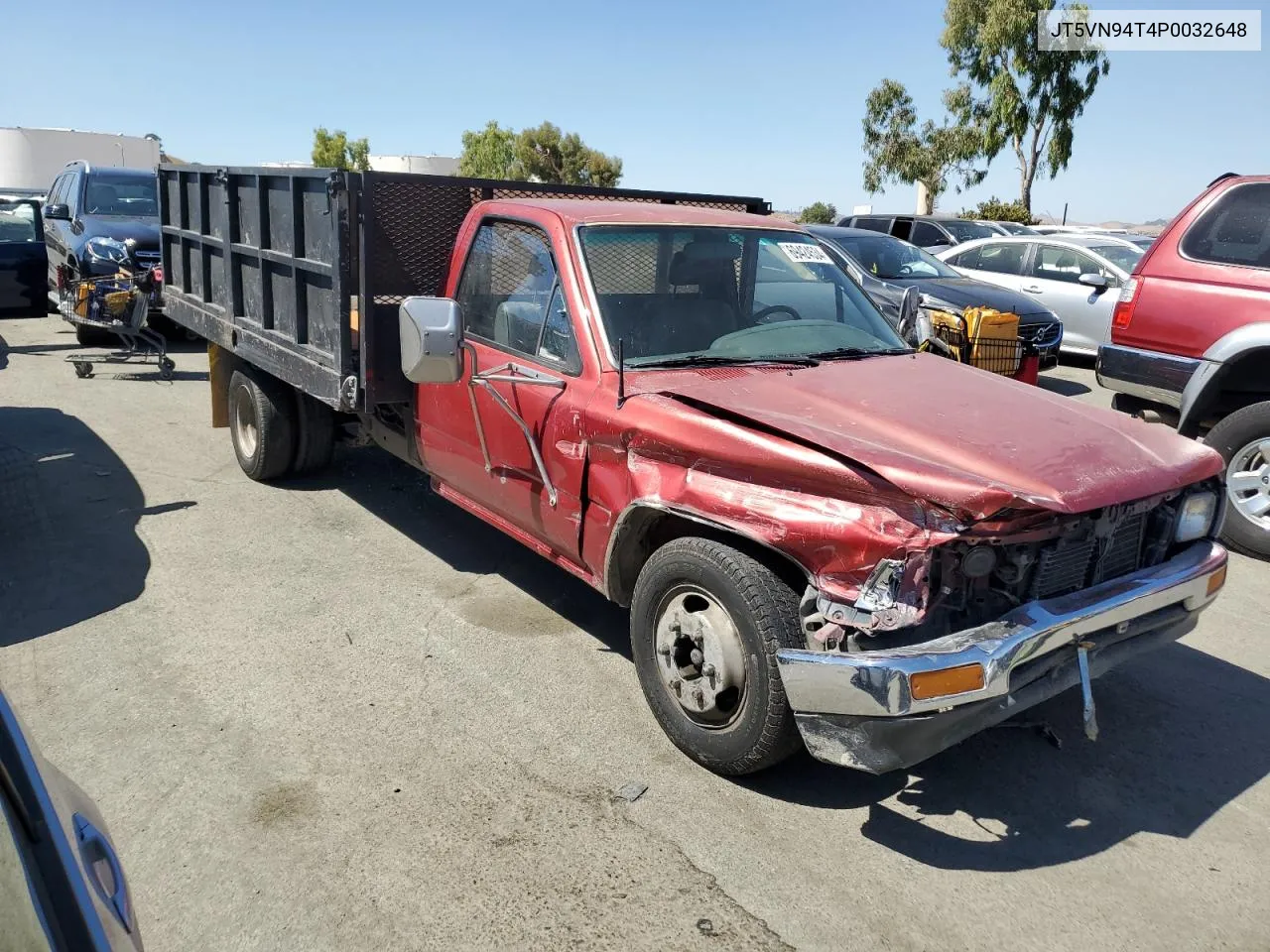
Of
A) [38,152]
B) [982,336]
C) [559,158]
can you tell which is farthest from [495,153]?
[982,336]

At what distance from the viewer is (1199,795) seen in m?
3.52

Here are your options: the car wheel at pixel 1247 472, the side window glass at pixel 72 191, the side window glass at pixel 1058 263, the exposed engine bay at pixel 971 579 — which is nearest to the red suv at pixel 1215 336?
the car wheel at pixel 1247 472

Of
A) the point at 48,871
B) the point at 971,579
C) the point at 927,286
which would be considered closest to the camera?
the point at 48,871

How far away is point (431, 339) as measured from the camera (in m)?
3.86

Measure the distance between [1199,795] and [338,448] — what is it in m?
6.16

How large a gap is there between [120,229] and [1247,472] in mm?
11826

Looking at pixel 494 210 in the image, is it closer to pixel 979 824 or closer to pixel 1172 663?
pixel 979 824

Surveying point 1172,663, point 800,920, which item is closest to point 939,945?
point 800,920

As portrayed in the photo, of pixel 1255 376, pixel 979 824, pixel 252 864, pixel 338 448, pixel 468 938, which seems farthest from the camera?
pixel 338 448

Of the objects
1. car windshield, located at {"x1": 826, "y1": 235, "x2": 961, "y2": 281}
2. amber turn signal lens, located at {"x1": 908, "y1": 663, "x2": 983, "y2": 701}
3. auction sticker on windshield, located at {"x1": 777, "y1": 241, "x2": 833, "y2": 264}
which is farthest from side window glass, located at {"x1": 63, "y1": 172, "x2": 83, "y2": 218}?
amber turn signal lens, located at {"x1": 908, "y1": 663, "x2": 983, "y2": 701}

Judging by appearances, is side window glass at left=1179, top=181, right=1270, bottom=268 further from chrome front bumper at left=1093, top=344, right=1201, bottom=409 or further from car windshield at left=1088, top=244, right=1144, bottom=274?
car windshield at left=1088, top=244, right=1144, bottom=274

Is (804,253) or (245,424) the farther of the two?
(245,424)

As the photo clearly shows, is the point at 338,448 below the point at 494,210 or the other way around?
below

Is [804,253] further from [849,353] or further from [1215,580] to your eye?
[1215,580]
